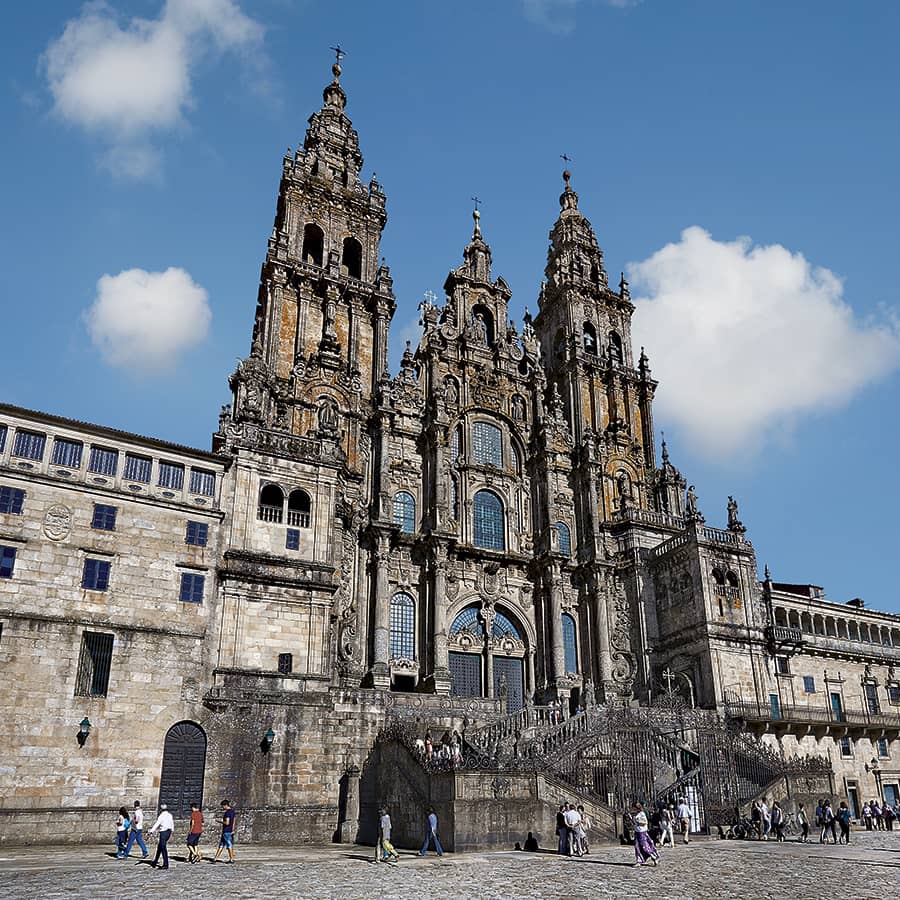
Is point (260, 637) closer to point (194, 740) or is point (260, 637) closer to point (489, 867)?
point (194, 740)

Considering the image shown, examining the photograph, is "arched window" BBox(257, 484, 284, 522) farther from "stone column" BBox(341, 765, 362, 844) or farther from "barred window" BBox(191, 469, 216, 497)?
"stone column" BBox(341, 765, 362, 844)

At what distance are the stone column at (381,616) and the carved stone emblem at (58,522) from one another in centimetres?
1586

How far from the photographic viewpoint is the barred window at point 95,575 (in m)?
30.0

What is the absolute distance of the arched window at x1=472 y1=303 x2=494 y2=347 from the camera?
5512 cm

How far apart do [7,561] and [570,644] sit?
2956cm

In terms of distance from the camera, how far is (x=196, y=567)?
32.3 meters

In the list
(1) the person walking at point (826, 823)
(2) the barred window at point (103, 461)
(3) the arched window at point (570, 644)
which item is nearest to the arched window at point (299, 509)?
(2) the barred window at point (103, 461)

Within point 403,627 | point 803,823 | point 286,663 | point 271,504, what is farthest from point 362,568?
point 803,823

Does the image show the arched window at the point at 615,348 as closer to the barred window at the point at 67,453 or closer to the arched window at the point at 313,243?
the arched window at the point at 313,243

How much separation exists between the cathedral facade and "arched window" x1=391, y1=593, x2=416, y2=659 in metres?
0.11

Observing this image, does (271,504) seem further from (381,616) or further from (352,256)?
(352,256)

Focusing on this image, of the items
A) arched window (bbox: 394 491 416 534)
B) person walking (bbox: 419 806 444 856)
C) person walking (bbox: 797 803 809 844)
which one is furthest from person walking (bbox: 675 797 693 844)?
arched window (bbox: 394 491 416 534)

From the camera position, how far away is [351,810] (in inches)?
1198

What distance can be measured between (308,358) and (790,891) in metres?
35.9
